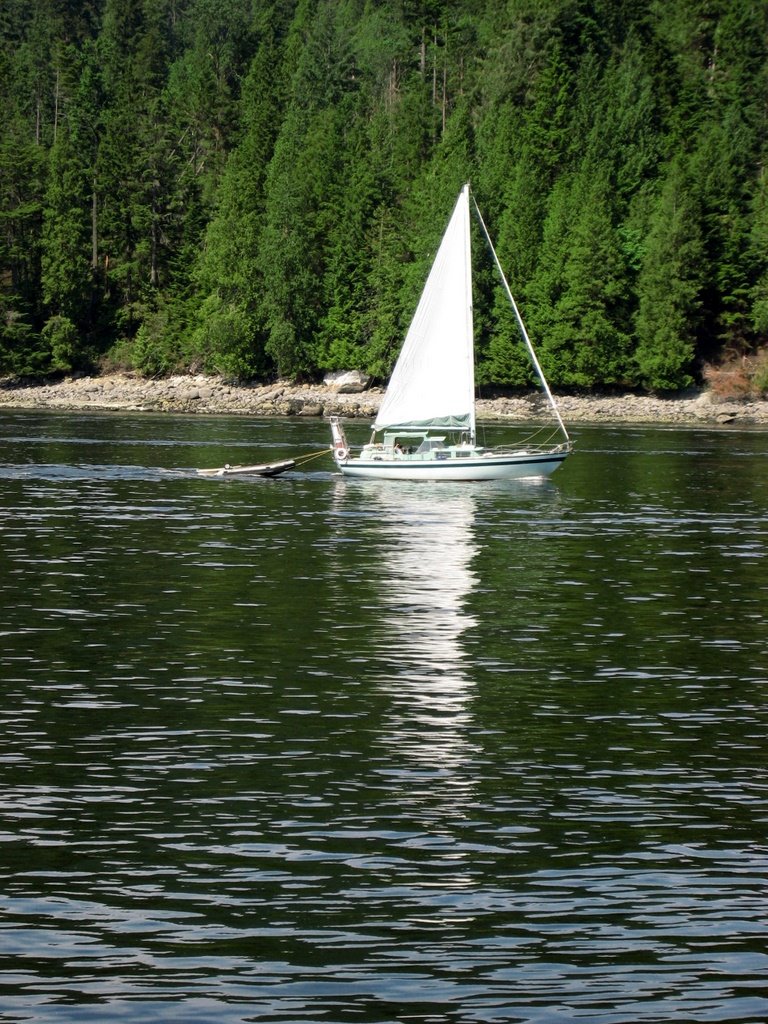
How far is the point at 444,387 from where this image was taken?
2613 inches

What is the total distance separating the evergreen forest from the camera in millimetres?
135125

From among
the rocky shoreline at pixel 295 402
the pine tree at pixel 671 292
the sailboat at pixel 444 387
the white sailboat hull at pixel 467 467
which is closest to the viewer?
the white sailboat hull at pixel 467 467

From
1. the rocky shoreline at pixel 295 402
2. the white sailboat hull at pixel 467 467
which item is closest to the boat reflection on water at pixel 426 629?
the white sailboat hull at pixel 467 467

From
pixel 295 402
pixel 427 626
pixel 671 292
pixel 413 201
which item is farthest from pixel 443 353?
pixel 413 201

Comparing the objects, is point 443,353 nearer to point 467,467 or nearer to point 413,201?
point 467,467

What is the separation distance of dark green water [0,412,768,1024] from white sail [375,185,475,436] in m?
23.0

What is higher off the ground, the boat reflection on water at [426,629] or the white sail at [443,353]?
the white sail at [443,353]

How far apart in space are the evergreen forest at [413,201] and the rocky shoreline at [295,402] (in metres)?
2.04

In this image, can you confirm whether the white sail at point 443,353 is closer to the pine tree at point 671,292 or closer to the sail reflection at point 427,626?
the sail reflection at point 427,626

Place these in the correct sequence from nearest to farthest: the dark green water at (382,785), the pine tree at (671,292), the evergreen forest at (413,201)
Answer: the dark green water at (382,785) → the pine tree at (671,292) → the evergreen forest at (413,201)

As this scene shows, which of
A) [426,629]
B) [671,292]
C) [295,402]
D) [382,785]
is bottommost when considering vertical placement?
[382,785]

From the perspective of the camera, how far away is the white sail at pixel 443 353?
2611 inches

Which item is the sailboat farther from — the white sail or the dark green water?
the dark green water

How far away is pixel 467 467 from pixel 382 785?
1861 inches
